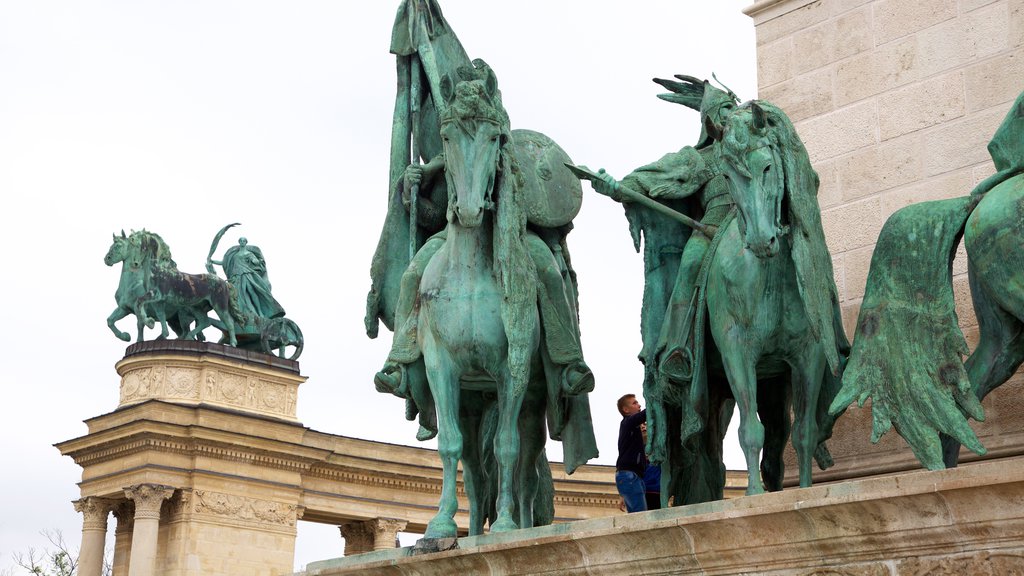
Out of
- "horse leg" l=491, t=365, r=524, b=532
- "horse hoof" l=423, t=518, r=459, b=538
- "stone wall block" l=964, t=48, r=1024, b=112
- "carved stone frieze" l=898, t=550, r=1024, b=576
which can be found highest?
"stone wall block" l=964, t=48, r=1024, b=112

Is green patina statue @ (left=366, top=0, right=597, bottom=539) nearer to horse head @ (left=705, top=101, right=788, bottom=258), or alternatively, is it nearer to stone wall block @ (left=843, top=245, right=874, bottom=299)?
horse head @ (left=705, top=101, right=788, bottom=258)

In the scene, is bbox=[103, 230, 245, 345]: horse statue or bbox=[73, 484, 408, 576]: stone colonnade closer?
bbox=[73, 484, 408, 576]: stone colonnade

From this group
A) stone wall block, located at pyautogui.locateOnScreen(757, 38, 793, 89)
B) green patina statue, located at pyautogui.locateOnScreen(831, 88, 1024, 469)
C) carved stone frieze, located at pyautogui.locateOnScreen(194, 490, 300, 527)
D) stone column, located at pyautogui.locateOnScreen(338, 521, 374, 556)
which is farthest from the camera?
stone column, located at pyautogui.locateOnScreen(338, 521, 374, 556)

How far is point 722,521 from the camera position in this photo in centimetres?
718

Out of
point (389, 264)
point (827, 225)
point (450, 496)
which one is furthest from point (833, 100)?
point (450, 496)

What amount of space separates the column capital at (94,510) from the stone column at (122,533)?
0.31 m

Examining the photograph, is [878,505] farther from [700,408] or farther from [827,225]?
[827,225]

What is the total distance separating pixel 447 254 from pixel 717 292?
1670 mm

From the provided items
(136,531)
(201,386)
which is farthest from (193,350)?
(136,531)

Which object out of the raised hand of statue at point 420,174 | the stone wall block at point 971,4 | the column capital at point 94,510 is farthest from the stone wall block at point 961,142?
the column capital at point 94,510

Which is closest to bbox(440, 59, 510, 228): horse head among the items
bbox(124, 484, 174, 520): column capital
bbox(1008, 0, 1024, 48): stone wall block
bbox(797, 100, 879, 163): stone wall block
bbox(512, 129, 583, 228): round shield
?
bbox(512, 129, 583, 228): round shield

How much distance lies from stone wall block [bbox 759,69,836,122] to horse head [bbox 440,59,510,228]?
12.2 ft

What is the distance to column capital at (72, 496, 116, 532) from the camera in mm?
33509

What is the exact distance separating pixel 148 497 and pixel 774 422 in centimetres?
2428
